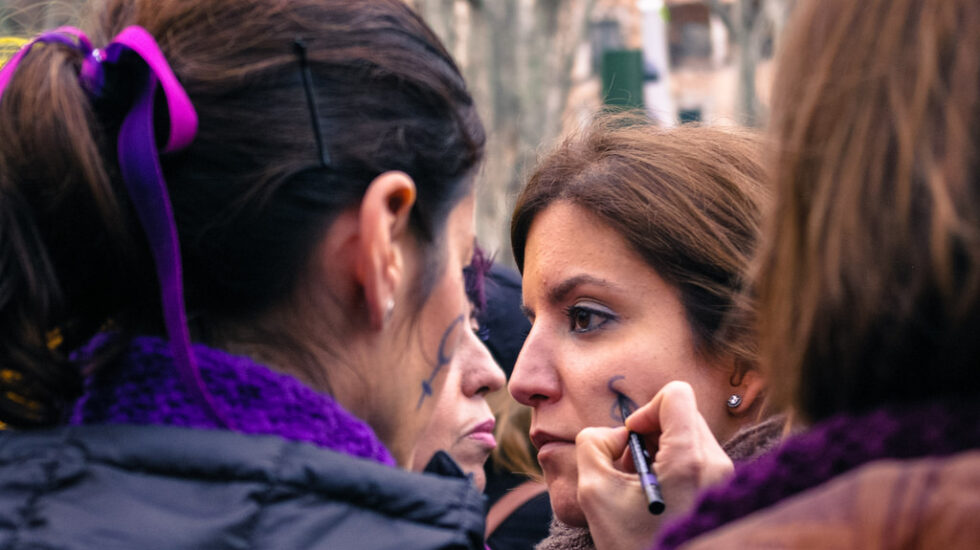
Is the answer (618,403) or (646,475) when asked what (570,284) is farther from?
(646,475)

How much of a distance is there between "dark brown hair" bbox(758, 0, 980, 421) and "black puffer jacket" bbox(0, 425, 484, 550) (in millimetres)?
522

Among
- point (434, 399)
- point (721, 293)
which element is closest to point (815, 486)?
point (434, 399)

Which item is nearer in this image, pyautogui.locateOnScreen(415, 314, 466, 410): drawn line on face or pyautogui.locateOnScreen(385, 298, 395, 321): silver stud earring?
pyautogui.locateOnScreen(385, 298, 395, 321): silver stud earring

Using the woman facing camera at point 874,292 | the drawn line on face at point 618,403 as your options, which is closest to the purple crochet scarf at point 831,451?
the woman facing camera at point 874,292

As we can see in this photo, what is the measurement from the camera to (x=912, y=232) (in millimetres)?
953

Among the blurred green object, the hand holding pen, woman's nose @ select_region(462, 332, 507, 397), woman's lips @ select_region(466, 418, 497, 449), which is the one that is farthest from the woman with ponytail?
the blurred green object

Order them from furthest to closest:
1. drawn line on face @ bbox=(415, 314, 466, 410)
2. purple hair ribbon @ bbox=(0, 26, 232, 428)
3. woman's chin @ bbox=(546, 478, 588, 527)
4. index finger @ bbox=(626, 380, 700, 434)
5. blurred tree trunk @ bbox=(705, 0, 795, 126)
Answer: blurred tree trunk @ bbox=(705, 0, 795, 126) < woman's chin @ bbox=(546, 478, 588, 527) < index finger @ bbox=(626, 380, 700, 434) < drawn line on face @ bbox=(415, 314, 466, 410) < purple hair ribbon @ bbox=(0, 26, 232, 428)

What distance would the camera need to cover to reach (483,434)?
2.34m

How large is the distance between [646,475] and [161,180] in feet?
3.01

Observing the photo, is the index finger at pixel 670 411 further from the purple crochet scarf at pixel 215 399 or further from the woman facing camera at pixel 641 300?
the purple crochet scarf at pixel 215 399

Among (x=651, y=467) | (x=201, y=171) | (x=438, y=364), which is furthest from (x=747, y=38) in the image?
(x=201, y=171)

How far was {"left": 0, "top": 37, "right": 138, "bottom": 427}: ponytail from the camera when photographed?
1.38 meters

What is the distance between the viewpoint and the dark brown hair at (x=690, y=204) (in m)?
2.22

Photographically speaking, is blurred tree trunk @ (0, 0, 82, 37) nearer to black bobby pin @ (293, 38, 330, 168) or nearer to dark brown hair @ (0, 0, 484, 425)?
dark brown hair @ (0, 0, 484, 425)
